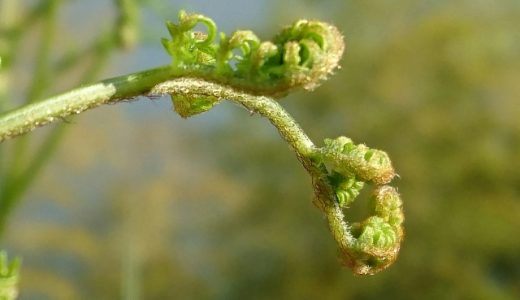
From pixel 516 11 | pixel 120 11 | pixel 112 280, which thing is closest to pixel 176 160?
pixel 112 280

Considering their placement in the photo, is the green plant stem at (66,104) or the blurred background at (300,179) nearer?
the green plant stem at (66,104)

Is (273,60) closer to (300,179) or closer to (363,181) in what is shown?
(363,181)

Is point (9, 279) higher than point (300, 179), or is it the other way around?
point (300, 179)

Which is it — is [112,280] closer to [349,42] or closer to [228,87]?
[349,42]

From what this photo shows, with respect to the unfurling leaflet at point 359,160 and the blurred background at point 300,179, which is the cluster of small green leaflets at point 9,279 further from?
the blurred background at point 300,179

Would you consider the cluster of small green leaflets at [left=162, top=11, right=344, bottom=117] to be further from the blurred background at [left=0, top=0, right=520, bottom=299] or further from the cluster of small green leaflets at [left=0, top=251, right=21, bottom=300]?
the blurred background at [left=0, top=0, right=520, bottom=299]

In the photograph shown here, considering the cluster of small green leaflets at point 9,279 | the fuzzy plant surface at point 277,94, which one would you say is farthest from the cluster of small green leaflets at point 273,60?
the cluster of small green leaflets at point 9,279

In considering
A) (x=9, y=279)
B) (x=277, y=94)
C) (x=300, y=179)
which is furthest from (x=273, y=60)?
(x=300, y=179)

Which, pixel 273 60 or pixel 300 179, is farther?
pixel 300 179
